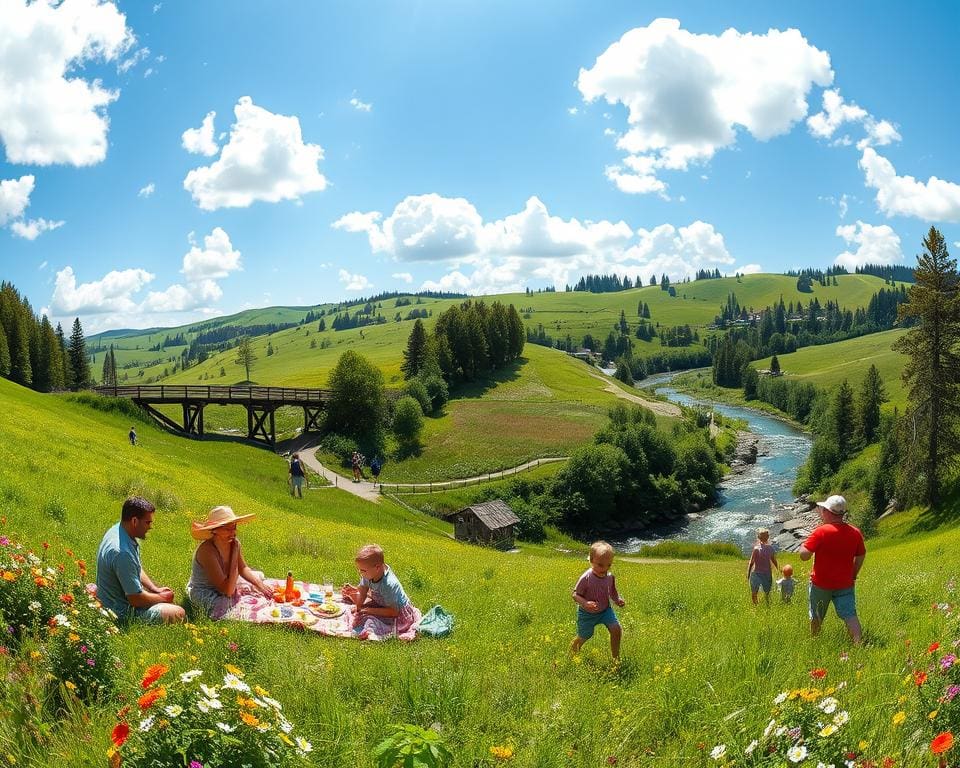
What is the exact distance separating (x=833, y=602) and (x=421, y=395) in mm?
87355

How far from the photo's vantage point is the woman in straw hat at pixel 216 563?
29.1 ft

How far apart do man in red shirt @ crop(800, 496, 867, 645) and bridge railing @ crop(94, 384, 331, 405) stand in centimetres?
6786

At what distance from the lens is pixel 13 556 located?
6.30 metres

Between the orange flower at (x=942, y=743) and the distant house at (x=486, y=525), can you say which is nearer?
the orange flower at (x=942, y=743)

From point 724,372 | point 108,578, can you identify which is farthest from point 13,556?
point 724,372

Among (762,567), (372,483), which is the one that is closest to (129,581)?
(762,567)

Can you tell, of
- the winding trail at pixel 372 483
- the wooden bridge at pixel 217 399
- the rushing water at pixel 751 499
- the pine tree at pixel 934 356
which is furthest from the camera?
the wooden bridge at pixel 217 399

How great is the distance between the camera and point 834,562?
30.5 ft

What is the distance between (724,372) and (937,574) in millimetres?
192624

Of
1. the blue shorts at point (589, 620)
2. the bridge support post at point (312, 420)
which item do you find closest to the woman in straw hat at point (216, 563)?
the blue shorts at point (589, 620)

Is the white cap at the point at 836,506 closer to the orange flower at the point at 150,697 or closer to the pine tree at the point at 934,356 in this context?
the orange flower at the point at 150,697

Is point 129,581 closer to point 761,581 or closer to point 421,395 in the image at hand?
point 761,581

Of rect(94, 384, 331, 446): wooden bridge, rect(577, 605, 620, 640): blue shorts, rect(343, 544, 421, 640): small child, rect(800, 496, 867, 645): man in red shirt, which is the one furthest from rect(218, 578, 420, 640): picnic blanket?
rect(94, 384, 331, 446): wooden bridge

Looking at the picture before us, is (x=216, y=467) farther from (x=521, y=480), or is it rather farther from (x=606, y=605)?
(x=606, y=605)
